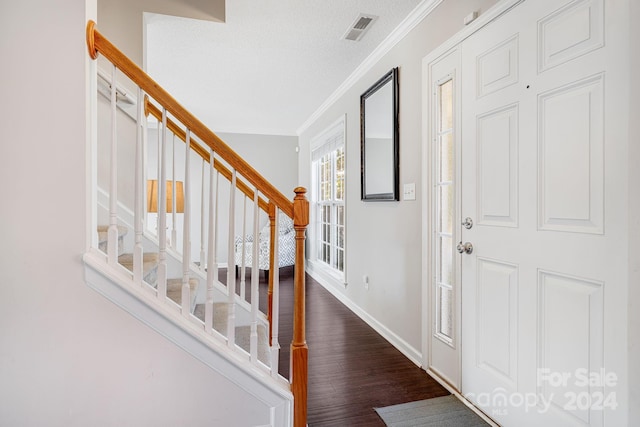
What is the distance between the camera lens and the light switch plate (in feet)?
8.12

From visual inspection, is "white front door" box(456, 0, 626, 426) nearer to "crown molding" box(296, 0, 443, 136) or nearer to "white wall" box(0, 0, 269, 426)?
"crown molding" box(296, 0, 443, 136)

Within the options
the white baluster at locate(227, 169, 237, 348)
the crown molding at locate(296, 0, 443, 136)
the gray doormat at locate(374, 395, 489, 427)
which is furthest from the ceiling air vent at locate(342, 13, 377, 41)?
the gray doormat at locate(374, 395, 489, 427)

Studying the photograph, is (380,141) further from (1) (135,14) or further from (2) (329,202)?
(1) (135,14)

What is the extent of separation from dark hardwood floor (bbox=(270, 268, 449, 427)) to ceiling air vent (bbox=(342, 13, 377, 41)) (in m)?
2.46

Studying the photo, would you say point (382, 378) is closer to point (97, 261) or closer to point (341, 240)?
point (97, 261)

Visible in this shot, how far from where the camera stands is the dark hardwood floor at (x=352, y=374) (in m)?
1.86

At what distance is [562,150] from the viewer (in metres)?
1.38

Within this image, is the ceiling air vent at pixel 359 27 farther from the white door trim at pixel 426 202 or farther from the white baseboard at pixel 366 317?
the white baseboard at pixel 366 317

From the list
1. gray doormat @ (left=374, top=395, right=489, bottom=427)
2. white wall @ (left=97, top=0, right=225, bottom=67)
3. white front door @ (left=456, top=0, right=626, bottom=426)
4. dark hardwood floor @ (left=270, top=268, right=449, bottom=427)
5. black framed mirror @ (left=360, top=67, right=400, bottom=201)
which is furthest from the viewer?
black framed mirror @ (left=360, top=67, right=400, bottom=201)

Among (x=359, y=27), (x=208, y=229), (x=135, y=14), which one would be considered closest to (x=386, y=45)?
(x=359, y=27)

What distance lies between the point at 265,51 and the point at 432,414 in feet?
9.65

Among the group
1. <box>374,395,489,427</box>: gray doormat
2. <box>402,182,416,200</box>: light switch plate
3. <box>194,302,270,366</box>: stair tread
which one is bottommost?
<box>374,395,489,427</box>: gray doormat

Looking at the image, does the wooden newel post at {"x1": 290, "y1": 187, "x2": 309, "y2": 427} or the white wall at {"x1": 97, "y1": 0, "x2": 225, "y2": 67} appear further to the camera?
the white wall at {"x1": 97, "y1": 0, "x2": 225, "y2": 67}

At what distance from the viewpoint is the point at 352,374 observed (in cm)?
225
